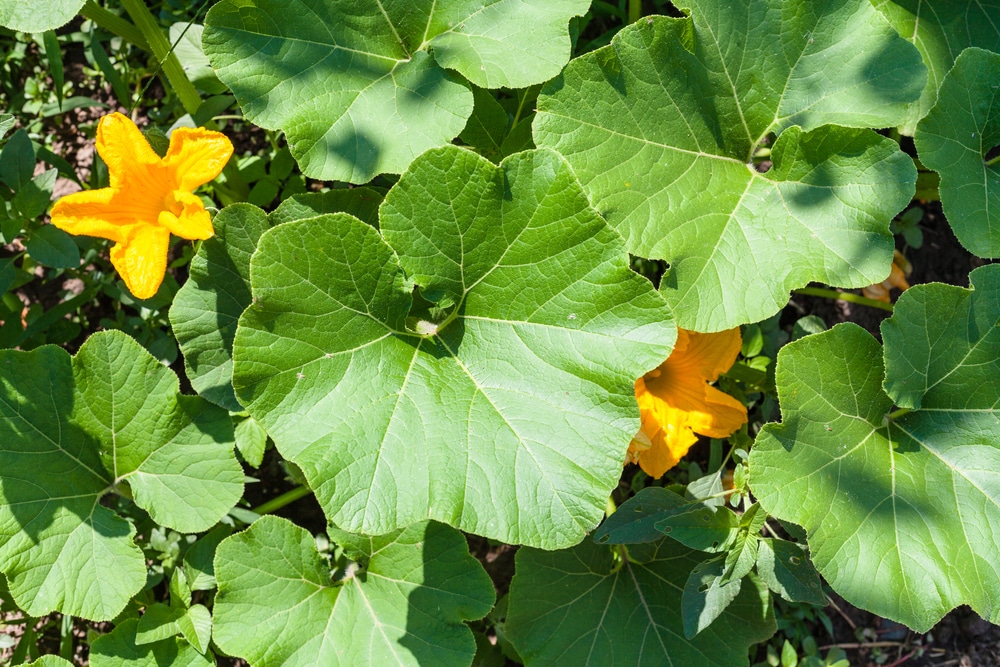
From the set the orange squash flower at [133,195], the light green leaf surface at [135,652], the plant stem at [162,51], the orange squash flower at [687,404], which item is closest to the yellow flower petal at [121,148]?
the orange squash flower at [133,195]

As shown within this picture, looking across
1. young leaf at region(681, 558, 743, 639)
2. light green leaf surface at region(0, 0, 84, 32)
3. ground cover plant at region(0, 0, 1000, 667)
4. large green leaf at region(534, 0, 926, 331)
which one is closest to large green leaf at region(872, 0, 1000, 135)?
ground cover plant at region(0, 0, 1000, 667)

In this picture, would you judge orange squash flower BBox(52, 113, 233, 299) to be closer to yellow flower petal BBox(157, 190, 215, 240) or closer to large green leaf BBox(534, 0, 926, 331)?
yellow flower petal BBox(157, 190, 215, 240)

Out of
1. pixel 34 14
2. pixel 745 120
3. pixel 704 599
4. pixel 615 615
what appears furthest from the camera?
pixel 615 615

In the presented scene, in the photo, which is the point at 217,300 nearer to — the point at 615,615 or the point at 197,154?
the point at 197,154

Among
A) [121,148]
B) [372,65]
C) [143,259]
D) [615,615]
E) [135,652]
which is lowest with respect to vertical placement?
[615,615]

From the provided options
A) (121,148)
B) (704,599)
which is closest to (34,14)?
Result: (121,148)

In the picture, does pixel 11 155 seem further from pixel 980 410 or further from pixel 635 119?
pixel 980 410

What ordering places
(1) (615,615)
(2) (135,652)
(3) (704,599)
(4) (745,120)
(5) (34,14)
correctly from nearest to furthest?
(5) (34,14), (3) (704,599), (4) (745,120), (2) (135,652), (1) (615,615)
